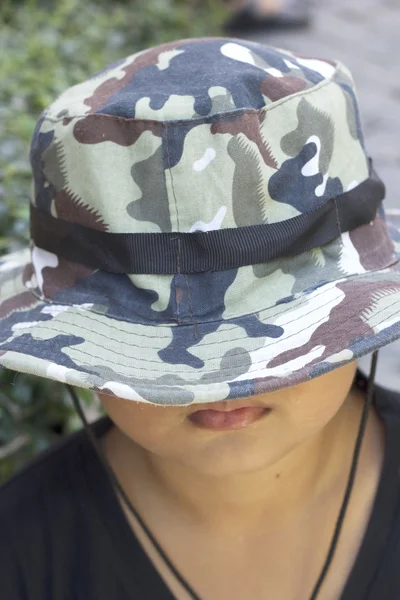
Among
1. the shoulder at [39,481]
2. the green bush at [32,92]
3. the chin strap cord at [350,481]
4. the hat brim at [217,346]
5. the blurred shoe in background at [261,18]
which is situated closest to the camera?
the hat brim at [217,346]

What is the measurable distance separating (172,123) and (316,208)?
24cm

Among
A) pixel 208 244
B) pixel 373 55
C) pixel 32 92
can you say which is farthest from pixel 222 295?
pixel 373 55

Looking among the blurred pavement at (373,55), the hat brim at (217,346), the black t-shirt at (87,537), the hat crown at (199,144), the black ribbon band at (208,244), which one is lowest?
the blurred pavement at (373,55)

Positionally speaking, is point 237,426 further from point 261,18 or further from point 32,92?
point 261,18

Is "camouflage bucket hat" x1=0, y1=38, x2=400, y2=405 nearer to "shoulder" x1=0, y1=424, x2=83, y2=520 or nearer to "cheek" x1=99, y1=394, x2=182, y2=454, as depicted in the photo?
"cheek" x1=99, y1=394, x2=182, y2=454

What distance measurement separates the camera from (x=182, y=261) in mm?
1097

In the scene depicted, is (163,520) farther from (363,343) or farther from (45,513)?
(363,343)

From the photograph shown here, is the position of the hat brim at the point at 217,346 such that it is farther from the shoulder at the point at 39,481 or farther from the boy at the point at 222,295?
the shoulder at the point at 39,481

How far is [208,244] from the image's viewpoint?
1.08 meters

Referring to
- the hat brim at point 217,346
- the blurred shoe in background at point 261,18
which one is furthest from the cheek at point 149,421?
the blurred shoe in background at point 261,18

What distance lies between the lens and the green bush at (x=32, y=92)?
1796 mm

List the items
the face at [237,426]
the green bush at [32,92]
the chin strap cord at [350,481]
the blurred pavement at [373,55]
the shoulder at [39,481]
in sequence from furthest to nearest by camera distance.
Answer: the blurred pavement at [373,55] → the green bush at [32,92] → the shoulder at [39,481] → the chin strap cord at [350,481] → the face at [237,426]

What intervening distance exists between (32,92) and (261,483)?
137 cm

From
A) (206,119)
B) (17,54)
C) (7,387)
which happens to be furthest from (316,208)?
(17,54)
